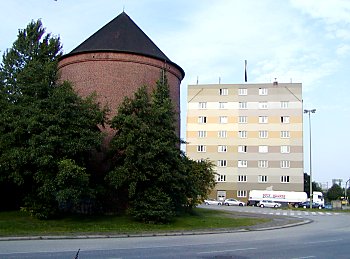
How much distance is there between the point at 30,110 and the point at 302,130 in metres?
63.5

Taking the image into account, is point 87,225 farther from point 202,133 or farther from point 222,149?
point 202,133

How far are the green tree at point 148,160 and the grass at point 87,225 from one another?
109cm

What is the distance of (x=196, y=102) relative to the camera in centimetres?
8325

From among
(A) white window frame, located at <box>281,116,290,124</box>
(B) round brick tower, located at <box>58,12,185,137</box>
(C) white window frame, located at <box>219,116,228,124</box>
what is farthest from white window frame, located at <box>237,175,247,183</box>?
(B) round brick tower, located at <box>58,12,185,137</box>

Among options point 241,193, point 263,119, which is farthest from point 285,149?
point 241,193

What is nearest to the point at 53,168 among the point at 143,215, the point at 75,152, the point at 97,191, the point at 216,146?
the point at 75,152

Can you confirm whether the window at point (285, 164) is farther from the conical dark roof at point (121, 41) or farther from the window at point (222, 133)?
the conical dark roof at point (121, 41)

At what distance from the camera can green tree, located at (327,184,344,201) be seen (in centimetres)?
12725

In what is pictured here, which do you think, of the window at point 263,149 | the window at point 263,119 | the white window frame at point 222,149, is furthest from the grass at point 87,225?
the window at point 263,119

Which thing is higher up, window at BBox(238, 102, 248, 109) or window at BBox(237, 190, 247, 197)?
window at BBox(238, 102, 248, 109)

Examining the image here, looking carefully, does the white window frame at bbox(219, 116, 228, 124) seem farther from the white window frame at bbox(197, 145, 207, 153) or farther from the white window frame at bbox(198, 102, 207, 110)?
the white window frame at bbox(197, 145, 207, 153)

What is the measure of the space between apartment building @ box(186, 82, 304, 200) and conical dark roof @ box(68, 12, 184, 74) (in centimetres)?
4599

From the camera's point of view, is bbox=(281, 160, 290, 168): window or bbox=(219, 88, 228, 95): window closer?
bbox=(281, 160, 290, 168): window

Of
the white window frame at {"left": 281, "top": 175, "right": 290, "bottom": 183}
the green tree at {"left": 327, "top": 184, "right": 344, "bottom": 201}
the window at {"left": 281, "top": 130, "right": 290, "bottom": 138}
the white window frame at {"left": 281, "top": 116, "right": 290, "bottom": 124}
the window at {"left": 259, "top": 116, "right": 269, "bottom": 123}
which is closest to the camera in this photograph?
the white window frame at {"left": 281, "top": 175, "right": 290, "bottom": 183}
